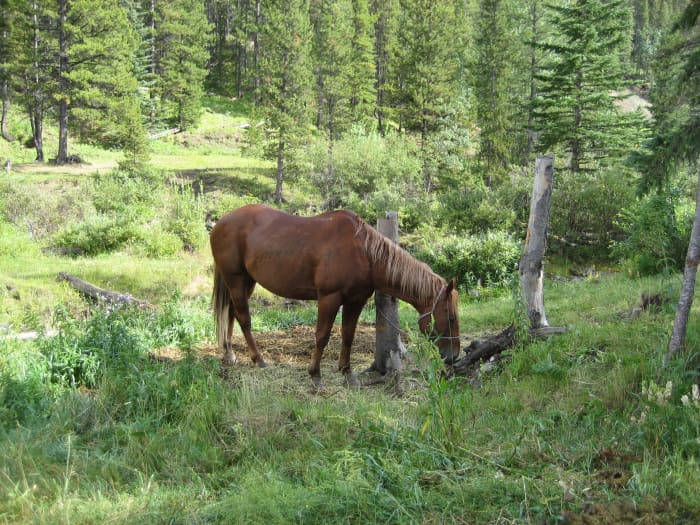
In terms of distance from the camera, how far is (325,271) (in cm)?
566

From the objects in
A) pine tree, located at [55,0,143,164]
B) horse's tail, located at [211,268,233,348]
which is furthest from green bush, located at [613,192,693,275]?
pine tree, located at [55,0,143,164]

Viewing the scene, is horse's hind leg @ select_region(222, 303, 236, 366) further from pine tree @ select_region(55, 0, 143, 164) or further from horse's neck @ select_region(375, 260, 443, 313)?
pine tree @ select_region(55, 0, 143, 164)

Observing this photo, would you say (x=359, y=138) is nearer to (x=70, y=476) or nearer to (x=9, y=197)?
(x=9, y=197)

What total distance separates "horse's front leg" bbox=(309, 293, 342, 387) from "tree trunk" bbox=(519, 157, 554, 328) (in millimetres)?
2311

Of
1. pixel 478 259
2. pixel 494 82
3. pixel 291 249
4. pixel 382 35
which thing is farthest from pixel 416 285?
pixel 382 35

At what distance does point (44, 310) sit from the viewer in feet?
34.6

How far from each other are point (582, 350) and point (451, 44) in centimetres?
3457

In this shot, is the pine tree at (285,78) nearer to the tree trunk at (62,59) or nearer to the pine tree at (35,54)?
the tree trunk at (62,59)

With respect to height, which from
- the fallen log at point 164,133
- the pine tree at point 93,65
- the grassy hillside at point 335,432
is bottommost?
the grassy hillside at point 335,432

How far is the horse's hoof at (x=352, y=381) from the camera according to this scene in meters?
5.77

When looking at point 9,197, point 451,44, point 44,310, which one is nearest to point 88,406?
point 44,310

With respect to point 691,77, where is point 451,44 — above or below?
above

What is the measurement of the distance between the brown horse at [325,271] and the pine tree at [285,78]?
22.0 m

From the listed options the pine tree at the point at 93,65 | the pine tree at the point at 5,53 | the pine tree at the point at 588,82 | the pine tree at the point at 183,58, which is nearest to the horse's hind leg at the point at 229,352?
the pine tree at the point at 588,82
